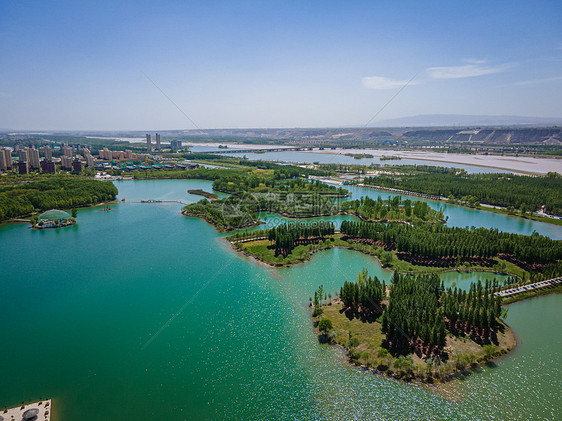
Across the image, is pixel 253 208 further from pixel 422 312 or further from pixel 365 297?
pixel 422 312

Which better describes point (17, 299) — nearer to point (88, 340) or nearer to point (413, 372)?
point (88, 340)

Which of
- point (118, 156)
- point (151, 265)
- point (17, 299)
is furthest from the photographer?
point (118, 156)

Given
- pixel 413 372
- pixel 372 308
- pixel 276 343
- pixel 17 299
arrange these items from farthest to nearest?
1. pixel 17 299
2. pixel 372 308
3. pixel 276 343
4. pixel 413 372

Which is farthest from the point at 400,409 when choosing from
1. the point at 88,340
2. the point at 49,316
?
the point at 49,316

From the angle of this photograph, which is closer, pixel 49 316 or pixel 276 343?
pixel 276 343

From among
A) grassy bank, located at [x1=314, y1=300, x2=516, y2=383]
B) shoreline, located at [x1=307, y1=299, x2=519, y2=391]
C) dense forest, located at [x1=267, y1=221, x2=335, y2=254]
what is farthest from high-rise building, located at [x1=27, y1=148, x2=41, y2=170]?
shoreline, located at [x1=307, y1=299, x2=519, y2=391]

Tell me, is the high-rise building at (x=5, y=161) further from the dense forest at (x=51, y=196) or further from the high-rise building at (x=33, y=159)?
the dense forest at (x=51, y=196)

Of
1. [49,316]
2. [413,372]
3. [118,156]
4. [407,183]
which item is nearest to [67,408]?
[49,316]
